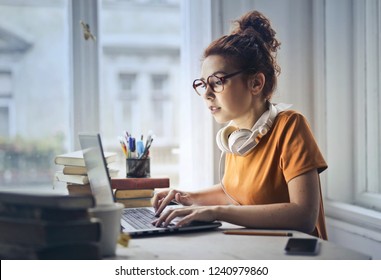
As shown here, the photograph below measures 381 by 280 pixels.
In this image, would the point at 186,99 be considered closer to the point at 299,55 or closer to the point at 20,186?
the point at 299,55

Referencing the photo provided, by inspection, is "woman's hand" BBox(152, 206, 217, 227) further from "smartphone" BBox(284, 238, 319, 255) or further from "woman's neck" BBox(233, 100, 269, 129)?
"woman's neck" BBox(233, 100, 269, 129)

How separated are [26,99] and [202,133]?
29.0 inches

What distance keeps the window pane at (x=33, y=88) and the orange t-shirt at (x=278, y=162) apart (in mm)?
897

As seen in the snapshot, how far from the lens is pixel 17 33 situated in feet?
6.64

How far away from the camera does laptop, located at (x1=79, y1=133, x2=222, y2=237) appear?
100 cm

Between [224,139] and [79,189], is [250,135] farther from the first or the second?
[79,189]

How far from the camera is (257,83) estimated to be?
1508mm

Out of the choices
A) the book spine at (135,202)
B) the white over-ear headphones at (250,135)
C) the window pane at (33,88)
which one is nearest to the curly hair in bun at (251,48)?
the white over-ear headphones at (250,135)

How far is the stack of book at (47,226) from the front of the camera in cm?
79

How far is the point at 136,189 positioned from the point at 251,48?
1.84 feet

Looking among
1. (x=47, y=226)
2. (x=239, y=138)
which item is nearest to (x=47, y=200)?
(x=47, y=226)

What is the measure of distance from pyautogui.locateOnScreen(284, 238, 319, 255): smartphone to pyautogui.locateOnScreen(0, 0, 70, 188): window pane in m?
1.28

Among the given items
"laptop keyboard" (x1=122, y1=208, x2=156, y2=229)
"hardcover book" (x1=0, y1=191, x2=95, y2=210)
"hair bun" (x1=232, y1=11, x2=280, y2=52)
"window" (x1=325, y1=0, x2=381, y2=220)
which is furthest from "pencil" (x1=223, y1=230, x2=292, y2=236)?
"window" (x1=325, y1=0, x2=381, y2=220)
